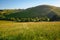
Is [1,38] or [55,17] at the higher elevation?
[1,38]

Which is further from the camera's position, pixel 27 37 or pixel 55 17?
pixel 55 17

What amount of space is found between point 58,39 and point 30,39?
9.50 ft

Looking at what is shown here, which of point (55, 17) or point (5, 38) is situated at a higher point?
point (5, 38)

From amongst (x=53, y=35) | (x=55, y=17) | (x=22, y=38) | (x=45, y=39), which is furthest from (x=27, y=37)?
(x=55, y=17)

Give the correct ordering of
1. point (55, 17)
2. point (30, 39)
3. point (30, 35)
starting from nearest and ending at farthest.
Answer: point (30, 39) → point (30, 35) → point (55, 17)

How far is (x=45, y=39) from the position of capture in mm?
15992

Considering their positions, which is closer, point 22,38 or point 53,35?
point 22,38

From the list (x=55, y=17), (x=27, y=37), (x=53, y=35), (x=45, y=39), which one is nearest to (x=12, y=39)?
(x=27, y=37)

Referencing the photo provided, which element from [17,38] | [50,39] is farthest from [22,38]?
[50,39]

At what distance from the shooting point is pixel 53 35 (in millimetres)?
17359

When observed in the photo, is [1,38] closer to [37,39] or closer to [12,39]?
[12,39]

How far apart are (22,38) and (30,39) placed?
2.84ft

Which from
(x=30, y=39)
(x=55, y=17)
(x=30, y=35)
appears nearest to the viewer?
(x=30, y=39)

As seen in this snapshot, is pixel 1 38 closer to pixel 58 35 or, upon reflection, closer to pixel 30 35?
pixel 30 35
